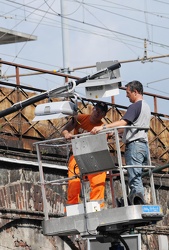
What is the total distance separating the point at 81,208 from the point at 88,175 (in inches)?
20.0

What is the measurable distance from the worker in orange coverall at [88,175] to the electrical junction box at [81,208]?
16 centimetres

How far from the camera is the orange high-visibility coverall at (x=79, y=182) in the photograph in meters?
16.6

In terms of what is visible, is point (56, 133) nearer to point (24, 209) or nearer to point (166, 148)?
point (24, 209)

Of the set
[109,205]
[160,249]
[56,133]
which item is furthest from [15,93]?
[160,249]

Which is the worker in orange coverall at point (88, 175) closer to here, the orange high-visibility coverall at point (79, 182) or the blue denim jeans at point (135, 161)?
the orange high-visibility coverall at point (79, 182)

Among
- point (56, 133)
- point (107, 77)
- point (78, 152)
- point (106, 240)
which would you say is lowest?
point (106, 240)

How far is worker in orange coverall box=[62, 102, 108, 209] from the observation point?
16609 mm

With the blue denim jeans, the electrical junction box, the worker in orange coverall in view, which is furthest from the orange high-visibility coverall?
the blue denim jeans

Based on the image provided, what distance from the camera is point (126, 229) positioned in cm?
1672

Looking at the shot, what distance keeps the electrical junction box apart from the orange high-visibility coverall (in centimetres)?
17

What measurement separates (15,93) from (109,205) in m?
3.26

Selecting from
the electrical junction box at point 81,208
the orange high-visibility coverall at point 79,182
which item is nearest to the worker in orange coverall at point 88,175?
the orange high-visibility coverall at point 79,182

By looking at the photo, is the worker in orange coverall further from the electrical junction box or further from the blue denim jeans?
the blue denim jeans

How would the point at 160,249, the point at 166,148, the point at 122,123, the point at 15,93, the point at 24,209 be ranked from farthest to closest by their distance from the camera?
the point at 166,148, the point at 160,249, the point at 15,93, the point at 24,209, the point at 122,123
